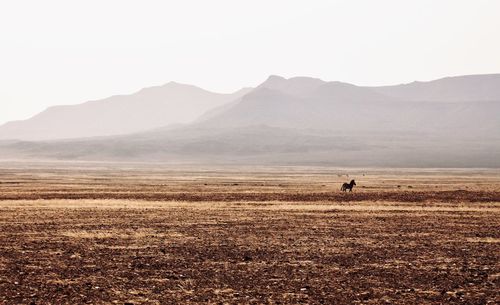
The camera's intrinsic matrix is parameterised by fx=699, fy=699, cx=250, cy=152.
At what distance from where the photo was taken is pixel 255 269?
15.7 m

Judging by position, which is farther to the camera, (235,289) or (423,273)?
(423,273)

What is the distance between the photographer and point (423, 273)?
603 inches

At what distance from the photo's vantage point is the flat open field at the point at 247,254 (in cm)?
1319

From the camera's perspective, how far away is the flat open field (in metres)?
13.2

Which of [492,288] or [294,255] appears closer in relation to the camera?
[492,288]

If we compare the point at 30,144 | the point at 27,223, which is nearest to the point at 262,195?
the point at 27,223

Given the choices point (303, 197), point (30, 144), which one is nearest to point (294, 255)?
point (303, 197)

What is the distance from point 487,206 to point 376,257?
62.1 ft

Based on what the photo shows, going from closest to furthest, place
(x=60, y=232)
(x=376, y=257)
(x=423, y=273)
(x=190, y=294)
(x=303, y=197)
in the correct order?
(x=190, y=294), (x=423, y=273), (x=376, y=257), (x=60, y=232), (x=303, y=197)

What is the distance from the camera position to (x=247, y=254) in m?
17.9

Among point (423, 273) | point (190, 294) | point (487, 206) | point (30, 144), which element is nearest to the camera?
point (190, 294)

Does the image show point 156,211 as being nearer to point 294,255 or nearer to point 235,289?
point 294,255

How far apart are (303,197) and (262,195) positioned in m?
2.74

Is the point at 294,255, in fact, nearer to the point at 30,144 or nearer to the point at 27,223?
Answer: the point at 27,223
